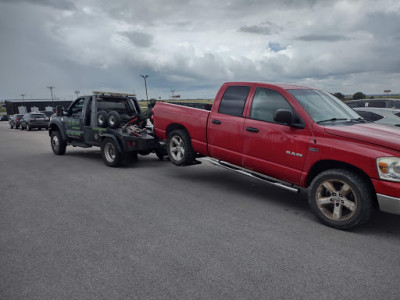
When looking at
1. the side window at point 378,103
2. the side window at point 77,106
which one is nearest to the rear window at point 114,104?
the side window at point 77,106

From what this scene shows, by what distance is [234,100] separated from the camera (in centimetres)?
569

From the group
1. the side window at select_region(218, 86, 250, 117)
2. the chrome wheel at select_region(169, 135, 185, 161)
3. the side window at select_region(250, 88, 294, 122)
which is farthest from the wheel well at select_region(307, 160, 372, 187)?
the chrome wheel at select_region(169, 135, 185, 161)

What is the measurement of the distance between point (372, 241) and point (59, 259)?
3616 millimetres

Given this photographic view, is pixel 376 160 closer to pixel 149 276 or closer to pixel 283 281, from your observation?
pixel 283 281

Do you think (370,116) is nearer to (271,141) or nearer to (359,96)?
(271,141)

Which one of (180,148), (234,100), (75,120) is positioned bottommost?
(180,148)

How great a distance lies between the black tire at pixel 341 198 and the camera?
13.0ft

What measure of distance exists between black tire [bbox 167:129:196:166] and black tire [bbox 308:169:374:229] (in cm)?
269

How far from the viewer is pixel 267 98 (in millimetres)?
5234

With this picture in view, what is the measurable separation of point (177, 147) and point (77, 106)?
4841 millimetres

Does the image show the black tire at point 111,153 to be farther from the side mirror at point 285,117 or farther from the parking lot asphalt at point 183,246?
the side mirror at point 285,117

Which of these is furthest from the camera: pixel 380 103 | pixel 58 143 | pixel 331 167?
pixel 380 103

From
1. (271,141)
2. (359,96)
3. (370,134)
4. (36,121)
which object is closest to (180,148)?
(271,141)

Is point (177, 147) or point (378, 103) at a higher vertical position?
point (378, 103)
